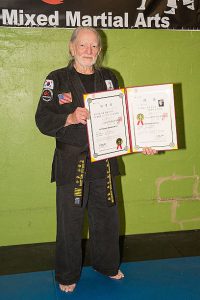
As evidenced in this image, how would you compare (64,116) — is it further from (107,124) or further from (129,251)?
(129,251)

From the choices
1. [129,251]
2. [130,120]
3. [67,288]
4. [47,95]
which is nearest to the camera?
[47,95]

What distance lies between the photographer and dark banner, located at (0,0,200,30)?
10.4ft

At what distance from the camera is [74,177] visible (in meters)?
2.58

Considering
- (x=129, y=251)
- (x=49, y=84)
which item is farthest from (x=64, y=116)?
(x=129, y=251)

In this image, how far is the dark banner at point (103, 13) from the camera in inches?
125

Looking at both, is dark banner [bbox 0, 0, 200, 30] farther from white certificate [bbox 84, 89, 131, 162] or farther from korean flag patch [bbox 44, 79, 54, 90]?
white certificate [bbox 84, 89, 131, 162]

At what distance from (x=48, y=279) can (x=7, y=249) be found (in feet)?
2.58

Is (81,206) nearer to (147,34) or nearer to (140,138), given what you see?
(140,138)

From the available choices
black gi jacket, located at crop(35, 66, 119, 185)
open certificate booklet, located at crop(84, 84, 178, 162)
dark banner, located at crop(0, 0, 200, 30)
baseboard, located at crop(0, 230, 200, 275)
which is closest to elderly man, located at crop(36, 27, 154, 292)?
black gi jacket, located at crop(35, 66, 119, 185)

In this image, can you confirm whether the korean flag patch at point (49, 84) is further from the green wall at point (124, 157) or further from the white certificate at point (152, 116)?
the green wall at point (124, 157)

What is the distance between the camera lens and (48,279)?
2.94 m

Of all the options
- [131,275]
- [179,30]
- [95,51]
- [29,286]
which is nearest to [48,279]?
[29,286]

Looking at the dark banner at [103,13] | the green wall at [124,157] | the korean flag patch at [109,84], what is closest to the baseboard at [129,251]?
the green wall at [124,157]

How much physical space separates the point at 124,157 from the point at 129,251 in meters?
0.96
